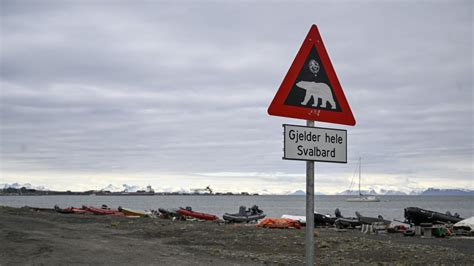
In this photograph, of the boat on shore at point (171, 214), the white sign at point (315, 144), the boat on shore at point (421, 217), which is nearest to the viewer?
the white sign at point (315, 144)

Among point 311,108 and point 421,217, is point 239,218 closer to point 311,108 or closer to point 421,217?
point 421,217

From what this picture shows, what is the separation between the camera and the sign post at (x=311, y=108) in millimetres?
4355

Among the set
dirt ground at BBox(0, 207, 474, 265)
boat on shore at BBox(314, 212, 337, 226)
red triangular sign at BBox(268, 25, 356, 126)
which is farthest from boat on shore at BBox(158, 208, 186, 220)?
red triangular sign at BBox(268, 25, 356, 126)

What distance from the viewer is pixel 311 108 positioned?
4.51 metres

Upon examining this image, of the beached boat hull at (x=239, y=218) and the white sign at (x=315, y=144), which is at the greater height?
the white sign at (x=315, y=144)

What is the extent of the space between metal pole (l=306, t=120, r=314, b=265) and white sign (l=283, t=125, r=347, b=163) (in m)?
0.10

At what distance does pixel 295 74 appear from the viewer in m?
4.46

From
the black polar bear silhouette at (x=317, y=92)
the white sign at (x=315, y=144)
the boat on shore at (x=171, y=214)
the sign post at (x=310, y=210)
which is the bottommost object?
the boat on shore at (x=171, y=214)

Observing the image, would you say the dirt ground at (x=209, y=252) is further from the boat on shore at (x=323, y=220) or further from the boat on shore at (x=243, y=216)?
the boat on shore at (x=243, y=216)

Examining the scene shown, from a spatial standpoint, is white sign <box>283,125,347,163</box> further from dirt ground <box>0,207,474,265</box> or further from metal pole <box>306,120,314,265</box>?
dirt ground <box>0,207,474,265</box>

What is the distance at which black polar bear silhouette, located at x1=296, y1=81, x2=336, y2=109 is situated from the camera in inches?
177

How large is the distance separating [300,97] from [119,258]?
32.2 ft

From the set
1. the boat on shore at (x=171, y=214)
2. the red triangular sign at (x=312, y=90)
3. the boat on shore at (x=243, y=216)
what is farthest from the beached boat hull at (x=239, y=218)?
the red triangular sign at (x=312, y=90)

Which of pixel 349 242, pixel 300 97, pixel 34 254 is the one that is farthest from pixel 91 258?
pixel 300 97
